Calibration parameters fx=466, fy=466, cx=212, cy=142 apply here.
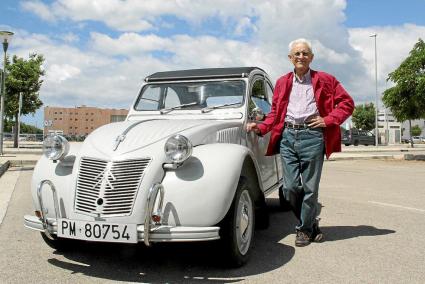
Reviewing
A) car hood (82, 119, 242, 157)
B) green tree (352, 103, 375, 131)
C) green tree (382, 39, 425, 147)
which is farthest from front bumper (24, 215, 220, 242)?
green tree (352, 103, 375, 131)

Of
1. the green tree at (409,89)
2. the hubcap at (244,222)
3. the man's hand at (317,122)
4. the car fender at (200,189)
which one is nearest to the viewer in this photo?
the car fender at (200,189)

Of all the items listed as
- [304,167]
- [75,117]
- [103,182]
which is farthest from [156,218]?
[75,117]

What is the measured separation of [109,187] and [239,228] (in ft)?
3.73

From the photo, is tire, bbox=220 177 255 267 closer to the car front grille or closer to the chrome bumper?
the chrome bumper

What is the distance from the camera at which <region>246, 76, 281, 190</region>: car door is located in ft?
17.4

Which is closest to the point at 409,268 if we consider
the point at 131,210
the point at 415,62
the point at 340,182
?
the point at 131,210

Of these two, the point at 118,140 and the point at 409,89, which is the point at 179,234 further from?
the point at 409,89

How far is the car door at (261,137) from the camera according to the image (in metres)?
5.29

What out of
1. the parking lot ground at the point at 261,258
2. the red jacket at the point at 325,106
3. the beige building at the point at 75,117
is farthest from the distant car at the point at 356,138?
the beige building at the point at 75,117

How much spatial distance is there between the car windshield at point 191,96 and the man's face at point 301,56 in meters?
0.90

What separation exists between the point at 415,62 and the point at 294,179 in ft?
57.3

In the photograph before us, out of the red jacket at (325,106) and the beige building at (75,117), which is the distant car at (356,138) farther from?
the beige building at (75,117)

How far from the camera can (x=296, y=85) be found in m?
4.80

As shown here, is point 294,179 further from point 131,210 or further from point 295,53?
point 131,210
